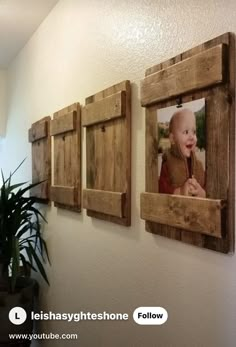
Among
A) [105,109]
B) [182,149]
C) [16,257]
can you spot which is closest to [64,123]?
[105,109]

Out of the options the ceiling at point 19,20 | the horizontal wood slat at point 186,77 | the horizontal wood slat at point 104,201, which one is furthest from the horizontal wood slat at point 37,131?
the horizontal wood slat at point 186,77

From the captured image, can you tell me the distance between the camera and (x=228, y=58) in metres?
1.05

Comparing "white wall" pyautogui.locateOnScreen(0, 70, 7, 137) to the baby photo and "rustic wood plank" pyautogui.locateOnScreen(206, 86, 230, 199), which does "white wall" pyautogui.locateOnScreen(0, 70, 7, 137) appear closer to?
the baby photo

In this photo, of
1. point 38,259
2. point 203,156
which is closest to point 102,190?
point 203,156

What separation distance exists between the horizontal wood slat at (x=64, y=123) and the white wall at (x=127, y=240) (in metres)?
0.10

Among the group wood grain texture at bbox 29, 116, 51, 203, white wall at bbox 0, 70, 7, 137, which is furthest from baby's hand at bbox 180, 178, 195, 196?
white wall at bbox 0, 70, 7, 137

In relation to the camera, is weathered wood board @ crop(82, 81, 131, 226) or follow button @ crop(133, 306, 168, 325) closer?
follow button @ crop(133, 306, 168, 325)

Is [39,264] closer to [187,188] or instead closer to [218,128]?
[187,188]

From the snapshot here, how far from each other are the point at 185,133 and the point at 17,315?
6.00ft

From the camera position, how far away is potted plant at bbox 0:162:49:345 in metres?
2.42

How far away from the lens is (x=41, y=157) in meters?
2.71

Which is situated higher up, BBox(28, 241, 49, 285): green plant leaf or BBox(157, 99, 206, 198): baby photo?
BBox(157, 99, 206, 198): baby photo

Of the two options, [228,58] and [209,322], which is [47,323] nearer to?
[209,322]

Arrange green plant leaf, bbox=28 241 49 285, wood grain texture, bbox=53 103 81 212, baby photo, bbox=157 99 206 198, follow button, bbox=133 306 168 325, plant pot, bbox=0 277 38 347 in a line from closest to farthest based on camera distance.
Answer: baby photo, bbox=157 99 206 198, follow button, bbox=133 306 168 325, wood grain texture, bbox=53 103 81 212, plant pot, bbox=0 277 38 347, green plant leaf, bbox=28 241 49 285
